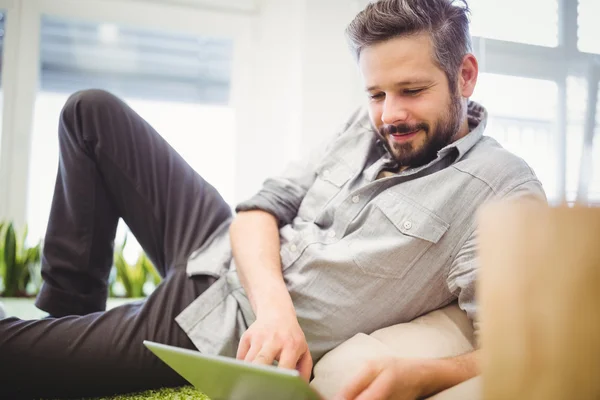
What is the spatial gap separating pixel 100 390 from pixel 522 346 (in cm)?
99

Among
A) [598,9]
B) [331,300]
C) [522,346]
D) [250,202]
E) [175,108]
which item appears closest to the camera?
[522,346]

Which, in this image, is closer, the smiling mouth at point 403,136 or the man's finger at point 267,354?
the man's finger at point 267,354

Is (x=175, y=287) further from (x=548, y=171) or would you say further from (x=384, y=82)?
(x=548, y=171)

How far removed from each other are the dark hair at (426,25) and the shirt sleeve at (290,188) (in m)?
0.29

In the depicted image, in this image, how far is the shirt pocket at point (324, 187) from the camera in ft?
4.17

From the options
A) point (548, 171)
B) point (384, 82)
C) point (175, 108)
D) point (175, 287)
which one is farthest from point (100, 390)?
point (175, 108)

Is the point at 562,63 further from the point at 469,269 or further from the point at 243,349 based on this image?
the point at 243,349

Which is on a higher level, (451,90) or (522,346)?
(451,90)

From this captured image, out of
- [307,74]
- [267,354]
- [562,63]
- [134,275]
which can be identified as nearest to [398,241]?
[267,354]

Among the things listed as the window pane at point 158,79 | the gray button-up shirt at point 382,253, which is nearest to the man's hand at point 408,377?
the gray button-up shirt at point 382,253

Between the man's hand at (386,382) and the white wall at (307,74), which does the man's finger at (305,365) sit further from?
the white wall at (307,74)

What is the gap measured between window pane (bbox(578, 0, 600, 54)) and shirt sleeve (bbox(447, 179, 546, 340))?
429 millimetres

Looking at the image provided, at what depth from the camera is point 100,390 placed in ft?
3.71

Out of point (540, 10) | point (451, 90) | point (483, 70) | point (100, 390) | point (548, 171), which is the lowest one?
point (100, 390)
